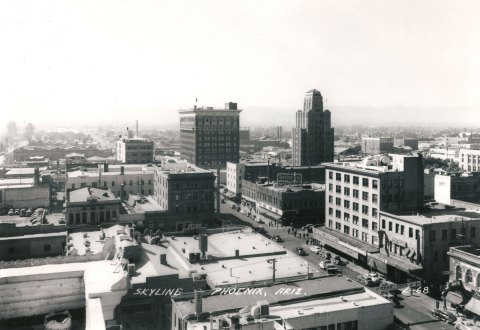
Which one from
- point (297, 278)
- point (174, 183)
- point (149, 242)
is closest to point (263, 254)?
point (297, 278)

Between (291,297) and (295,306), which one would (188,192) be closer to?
(291,297)

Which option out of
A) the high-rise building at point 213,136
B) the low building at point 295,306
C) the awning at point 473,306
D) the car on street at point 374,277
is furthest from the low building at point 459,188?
the high-rise building at point 213,136

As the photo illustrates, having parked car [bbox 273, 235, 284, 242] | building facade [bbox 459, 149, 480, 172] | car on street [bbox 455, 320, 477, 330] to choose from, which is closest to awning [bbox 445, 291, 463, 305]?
car on street [bbox 455, 320, 477, 330]

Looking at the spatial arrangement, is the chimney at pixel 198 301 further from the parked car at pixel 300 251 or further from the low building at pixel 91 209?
the low building at pixel 91 209

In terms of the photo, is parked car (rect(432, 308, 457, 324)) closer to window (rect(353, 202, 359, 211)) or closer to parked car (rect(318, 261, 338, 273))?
parked car (rect(318, 261, 338, 273))

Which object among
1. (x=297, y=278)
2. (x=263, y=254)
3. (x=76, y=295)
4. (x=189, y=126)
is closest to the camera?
(x=76, y=295)

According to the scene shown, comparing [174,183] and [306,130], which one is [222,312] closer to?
[174,183]
